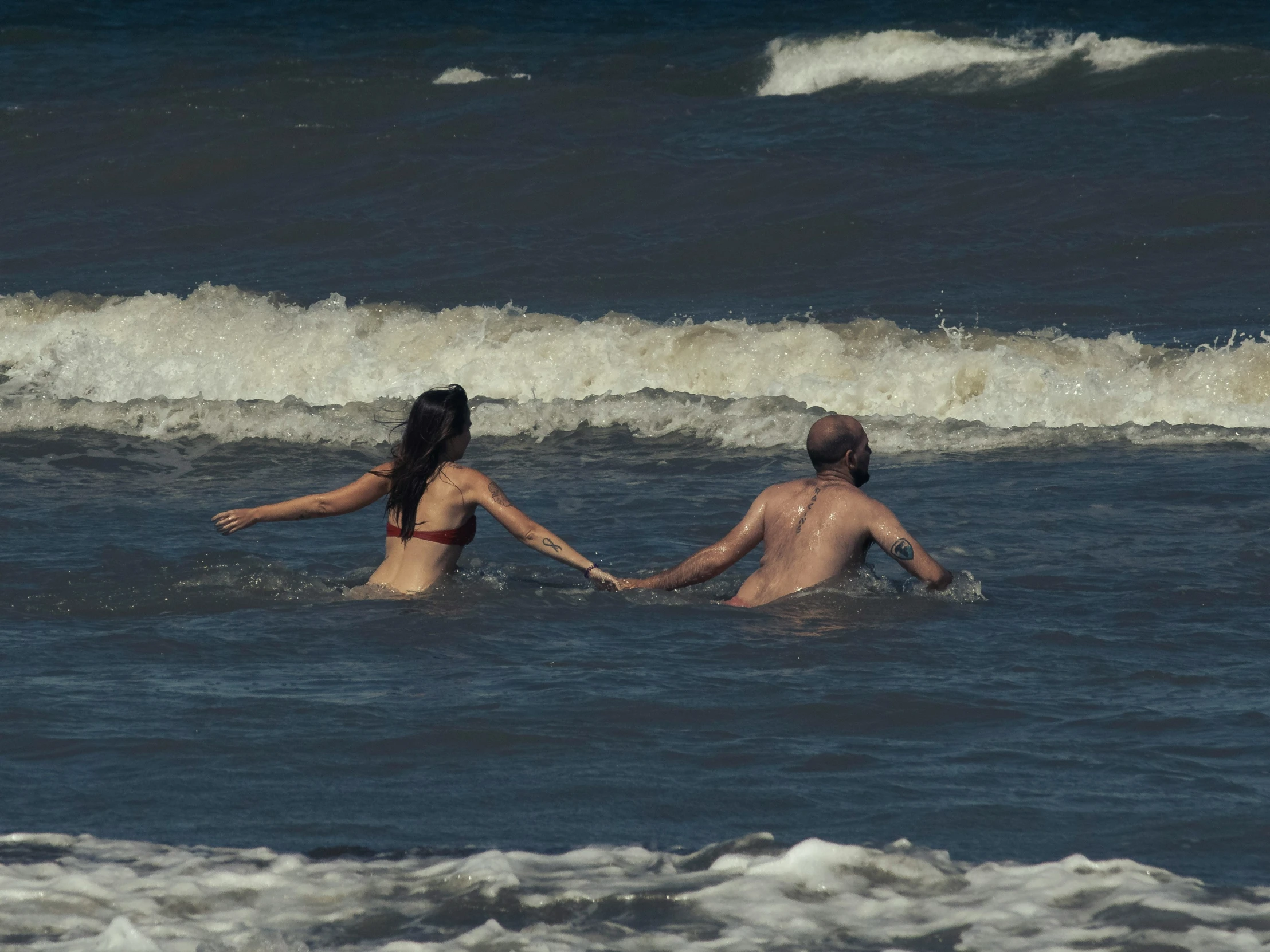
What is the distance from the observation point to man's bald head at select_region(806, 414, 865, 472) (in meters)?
7.50

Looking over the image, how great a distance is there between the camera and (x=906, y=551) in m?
7.12

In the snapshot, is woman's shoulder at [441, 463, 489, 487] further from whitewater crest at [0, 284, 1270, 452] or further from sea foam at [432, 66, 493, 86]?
sea foam at [432, 66, 493, 86]

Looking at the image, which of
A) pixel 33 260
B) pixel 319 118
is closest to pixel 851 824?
Result: pixel 33 260

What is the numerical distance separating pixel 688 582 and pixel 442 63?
65.5 ft

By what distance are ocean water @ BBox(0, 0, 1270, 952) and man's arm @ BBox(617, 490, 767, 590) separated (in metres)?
0.14

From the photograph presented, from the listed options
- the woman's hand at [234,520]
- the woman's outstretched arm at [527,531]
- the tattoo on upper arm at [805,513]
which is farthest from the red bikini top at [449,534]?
the tattoo on upper arm at [805,513]

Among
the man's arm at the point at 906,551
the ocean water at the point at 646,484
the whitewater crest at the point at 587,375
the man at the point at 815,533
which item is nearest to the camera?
the ocean water at the point at 646,484

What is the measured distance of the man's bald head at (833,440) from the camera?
7500mm

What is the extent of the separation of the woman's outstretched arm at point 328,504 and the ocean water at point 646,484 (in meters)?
0.31

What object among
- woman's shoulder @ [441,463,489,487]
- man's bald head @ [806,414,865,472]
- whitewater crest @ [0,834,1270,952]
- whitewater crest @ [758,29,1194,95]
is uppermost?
whitewater crest @ [758,29,1194,95]

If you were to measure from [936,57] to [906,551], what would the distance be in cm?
1897

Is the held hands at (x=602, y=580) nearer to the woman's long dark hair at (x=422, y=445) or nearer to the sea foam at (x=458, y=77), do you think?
the woman's long dark hair at (x=422, y=445)

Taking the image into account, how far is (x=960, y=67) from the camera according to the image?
24.0 meters

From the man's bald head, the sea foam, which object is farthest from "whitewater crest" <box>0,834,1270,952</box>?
the sea foam
